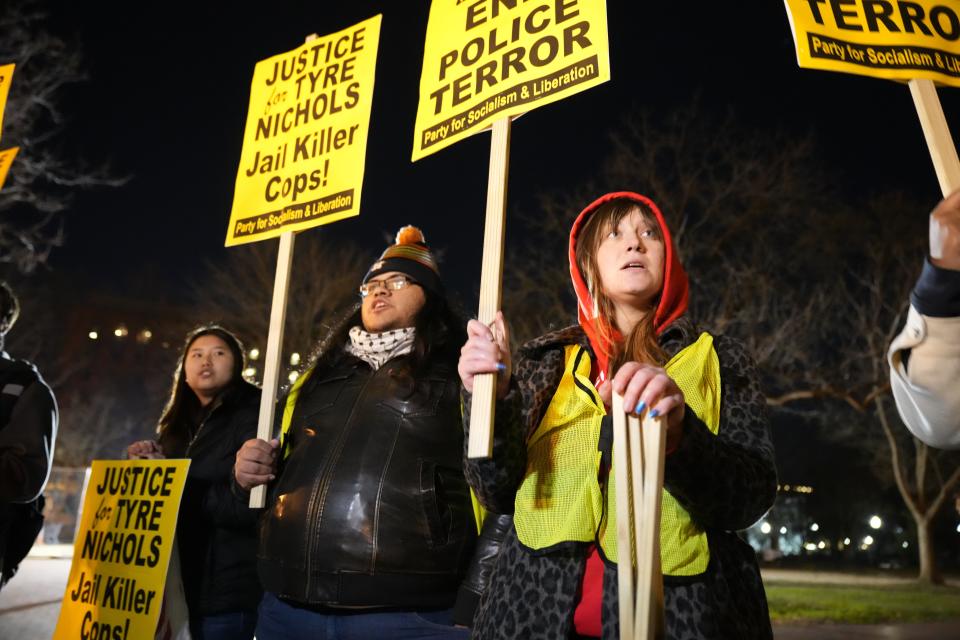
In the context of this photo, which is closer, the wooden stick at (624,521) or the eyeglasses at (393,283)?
the wooden stick at (624,521)

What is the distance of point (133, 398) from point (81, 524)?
4066 centimetres

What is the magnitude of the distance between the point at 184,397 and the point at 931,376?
12.7 ft

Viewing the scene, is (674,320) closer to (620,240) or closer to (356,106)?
(620,240)

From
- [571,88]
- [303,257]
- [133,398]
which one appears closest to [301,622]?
[571,88]

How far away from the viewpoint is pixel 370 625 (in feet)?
8.79

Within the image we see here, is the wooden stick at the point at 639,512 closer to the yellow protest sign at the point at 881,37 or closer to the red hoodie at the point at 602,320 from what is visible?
the red hoodie at the point at 602,320

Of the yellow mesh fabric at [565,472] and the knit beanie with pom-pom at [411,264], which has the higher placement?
the knit beanie with pom-pom at [411,264]

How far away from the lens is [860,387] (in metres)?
16.5

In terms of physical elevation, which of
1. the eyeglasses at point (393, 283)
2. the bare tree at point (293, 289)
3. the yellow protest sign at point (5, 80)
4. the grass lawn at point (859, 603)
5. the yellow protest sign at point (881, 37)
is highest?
the bare tree at point (293, 289)

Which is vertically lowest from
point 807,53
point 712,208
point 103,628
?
point 103,628

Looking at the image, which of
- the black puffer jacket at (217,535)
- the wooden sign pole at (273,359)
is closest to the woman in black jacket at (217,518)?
the black puffer jacket at (217,535)

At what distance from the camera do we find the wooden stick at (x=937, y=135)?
217 centimetres

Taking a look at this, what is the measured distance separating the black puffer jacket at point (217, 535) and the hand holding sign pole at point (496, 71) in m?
1.96

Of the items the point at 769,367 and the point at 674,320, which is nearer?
the point at 674,320
